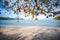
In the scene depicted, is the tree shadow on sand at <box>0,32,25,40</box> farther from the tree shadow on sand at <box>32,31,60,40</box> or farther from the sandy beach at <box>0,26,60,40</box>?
the tree shadow on sand at <box>32,31,60,40</box>

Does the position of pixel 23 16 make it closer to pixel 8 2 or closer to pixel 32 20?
pixel 32 20

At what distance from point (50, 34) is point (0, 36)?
33.8 inches

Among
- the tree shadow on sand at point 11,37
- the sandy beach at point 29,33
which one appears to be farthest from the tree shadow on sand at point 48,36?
the tree shadow on sand at point 11,37

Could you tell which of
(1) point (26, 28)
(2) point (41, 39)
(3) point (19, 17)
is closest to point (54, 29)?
(2) point (41, 39)

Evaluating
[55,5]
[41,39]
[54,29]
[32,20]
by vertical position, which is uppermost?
[55,5]

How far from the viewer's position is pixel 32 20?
2221 millimetres

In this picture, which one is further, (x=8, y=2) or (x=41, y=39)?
(x=8, y=2)

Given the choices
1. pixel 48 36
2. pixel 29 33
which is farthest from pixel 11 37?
pixel 48 36

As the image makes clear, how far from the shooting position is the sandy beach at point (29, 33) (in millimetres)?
2150

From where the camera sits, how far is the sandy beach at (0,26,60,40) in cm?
215

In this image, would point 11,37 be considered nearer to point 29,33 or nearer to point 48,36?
point 29,33

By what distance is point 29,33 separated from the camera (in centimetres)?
220

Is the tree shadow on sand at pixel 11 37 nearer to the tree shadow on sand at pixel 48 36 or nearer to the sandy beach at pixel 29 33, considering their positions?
the sandy beach at pixel 29 33

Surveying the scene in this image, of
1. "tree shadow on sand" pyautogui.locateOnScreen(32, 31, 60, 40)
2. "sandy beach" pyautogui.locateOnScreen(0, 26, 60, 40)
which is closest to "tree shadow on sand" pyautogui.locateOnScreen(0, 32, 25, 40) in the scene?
"sandy beach" pyautogui.locateOnScreen(0, 26, 60, 40)
